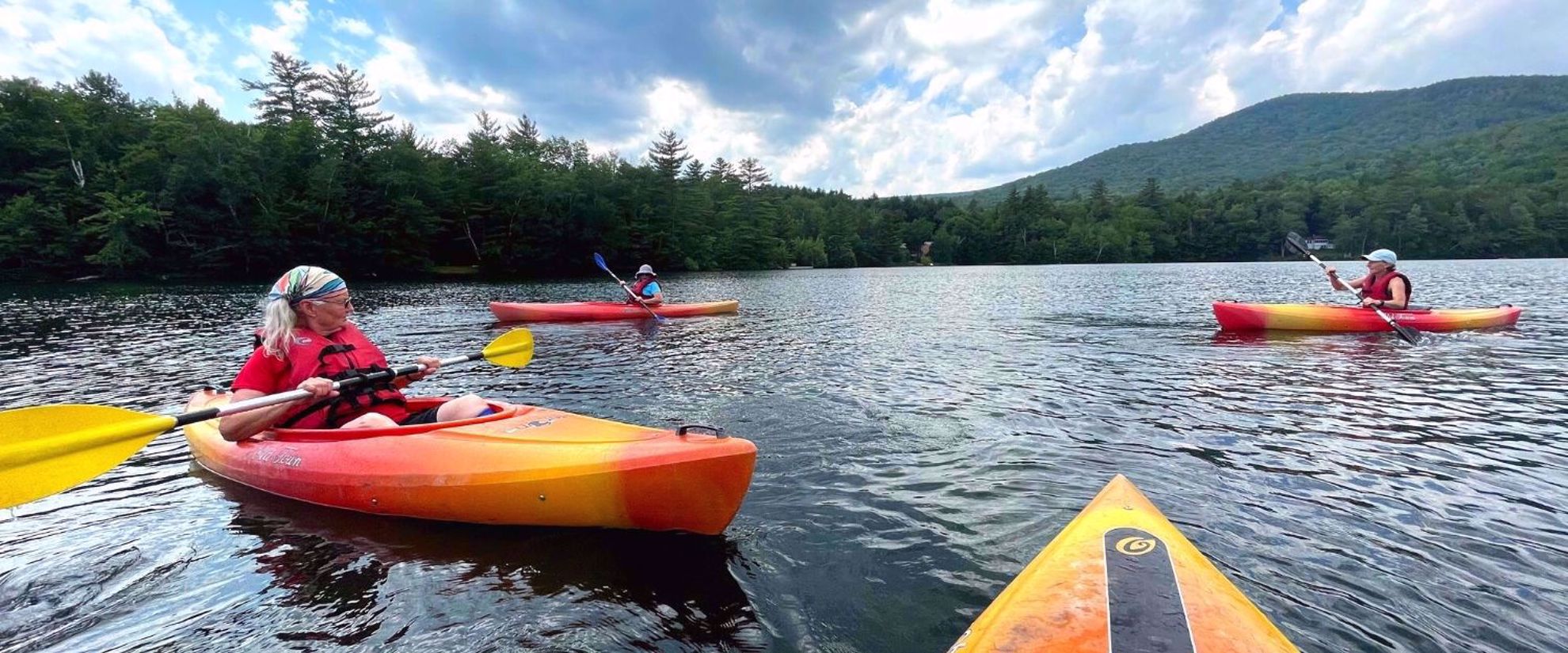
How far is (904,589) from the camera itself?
376 cm

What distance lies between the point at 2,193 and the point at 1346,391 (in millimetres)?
61060

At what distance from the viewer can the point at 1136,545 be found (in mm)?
3072

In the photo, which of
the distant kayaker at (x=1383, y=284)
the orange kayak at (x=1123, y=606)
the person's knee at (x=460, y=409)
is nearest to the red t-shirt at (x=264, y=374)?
the person's knee at (x=460, y=409)

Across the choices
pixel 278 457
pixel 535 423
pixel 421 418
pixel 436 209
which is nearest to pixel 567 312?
pixel 421 418

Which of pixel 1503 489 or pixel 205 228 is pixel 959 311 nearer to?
pixel 1503 489

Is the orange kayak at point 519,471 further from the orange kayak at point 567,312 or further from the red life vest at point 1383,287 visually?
the red life vest at point 1383,287

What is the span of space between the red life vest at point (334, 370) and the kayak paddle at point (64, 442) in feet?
1.97

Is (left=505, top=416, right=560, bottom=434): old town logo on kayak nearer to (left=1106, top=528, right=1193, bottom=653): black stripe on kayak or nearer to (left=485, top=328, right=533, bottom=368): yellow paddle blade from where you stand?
(left=485, top=328, right=533, bottom=368): yellow paddle blade

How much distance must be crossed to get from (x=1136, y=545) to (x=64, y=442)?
5502mm

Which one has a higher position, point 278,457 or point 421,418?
point 421,418

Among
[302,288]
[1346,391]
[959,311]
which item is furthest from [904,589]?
[959,311]

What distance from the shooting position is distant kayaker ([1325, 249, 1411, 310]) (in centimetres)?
1313

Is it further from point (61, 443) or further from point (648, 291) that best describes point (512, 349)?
point (648, 291)

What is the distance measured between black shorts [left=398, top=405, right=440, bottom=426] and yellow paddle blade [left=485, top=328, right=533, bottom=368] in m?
1.05
